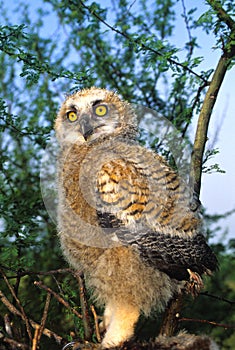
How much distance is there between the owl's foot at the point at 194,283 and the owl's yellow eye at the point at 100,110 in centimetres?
62

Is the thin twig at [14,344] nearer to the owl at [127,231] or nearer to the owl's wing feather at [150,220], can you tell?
the owl at [127,231]

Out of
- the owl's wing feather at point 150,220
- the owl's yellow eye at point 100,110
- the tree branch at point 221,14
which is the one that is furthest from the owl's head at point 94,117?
the tree branch at point 221,14

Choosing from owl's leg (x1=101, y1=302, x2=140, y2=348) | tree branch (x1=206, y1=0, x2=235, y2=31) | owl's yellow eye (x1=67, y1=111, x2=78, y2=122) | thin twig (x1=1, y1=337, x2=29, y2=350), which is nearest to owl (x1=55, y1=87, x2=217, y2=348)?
owl's leg (x1=101, y1=302, x2=140, y2=348)

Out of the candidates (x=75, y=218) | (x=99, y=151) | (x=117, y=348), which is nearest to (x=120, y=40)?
(x=99, y=151)

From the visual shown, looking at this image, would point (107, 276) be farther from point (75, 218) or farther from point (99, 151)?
point (99, 151)

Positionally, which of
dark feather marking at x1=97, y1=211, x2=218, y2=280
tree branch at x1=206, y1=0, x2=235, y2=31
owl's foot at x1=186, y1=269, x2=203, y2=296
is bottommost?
owl's foot at x1=186, y1=269, x2=203, y2=296

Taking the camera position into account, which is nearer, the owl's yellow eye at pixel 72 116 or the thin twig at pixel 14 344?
the thin twig at pixel 14 344

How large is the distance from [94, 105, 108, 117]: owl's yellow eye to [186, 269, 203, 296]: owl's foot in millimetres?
624

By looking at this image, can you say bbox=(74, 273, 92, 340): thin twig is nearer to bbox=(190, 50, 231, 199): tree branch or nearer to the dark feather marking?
the dark feather marking

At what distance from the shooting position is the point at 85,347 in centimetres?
148

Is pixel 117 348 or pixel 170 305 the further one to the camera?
pixel 170 305

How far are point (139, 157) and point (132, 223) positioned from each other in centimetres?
23

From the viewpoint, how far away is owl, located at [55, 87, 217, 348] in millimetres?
1521

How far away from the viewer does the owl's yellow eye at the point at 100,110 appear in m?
1.81
